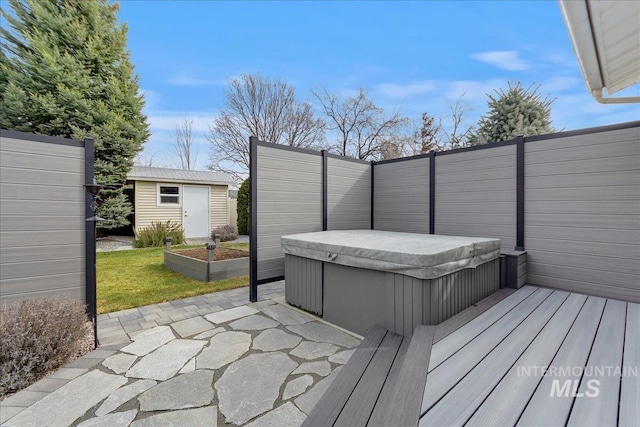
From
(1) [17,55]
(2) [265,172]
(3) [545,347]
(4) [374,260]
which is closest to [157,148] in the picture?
(1) [17,55]

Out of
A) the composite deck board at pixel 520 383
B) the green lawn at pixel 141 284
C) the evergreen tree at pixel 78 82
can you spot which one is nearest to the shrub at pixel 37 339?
the green lawn at pixel 141 284

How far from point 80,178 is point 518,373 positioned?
3805mm

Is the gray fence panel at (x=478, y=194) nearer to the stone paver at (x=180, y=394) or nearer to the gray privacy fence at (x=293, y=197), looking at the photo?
the gray privacy fence at (x=293, y=197)

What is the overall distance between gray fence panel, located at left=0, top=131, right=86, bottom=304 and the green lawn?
1.03 m

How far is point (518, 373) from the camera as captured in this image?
155 cm

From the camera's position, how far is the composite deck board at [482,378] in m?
1.25

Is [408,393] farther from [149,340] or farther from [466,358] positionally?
[149,340]

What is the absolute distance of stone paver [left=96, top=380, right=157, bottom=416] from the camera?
1696mm

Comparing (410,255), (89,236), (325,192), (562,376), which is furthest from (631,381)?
(89,236)

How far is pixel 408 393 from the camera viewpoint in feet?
4.72

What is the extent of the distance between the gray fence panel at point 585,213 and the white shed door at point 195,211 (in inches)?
416

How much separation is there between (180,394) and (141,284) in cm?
344

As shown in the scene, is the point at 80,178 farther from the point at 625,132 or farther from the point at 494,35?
the point at 494,35

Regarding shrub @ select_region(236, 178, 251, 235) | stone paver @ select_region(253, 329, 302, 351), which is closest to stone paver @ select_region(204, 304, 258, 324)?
stone paver @ select_region(253, 329, 302, 351)
